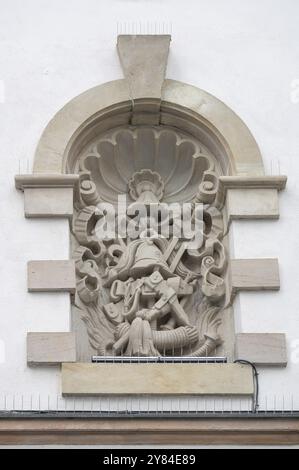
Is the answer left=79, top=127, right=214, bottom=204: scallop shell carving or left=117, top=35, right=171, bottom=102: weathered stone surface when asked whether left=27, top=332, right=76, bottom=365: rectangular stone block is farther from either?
left=117, top=35, right=171, bottom=102: weathered stone surface

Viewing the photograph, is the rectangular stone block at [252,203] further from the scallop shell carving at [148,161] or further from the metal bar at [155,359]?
the metal bar at [155,359]

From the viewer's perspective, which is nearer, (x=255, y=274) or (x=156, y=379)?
(x=156, y=379)

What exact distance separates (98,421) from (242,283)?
1805 mm

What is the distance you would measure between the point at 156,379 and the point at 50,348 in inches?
35.6

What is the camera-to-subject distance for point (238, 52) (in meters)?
14.8

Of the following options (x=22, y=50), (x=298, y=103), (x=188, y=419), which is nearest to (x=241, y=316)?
(x=188, y=419)

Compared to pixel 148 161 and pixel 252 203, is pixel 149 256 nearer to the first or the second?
pixel 252 203

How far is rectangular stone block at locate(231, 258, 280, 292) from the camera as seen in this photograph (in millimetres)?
13578

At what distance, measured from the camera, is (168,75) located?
14641 mm

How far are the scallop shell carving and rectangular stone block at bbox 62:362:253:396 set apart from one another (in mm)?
2034

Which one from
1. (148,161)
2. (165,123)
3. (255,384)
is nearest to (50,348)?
(255,384)

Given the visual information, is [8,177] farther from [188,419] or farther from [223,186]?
[188,419]

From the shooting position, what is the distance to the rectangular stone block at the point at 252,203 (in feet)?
45.6

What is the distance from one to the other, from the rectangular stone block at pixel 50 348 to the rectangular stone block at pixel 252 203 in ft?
6.03
